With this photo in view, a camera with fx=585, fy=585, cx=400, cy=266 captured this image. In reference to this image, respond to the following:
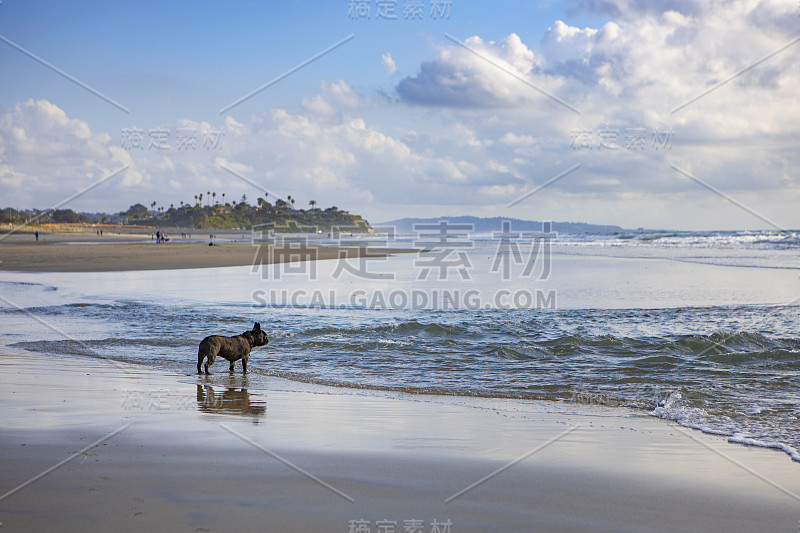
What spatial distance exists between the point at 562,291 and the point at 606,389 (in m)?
12.6

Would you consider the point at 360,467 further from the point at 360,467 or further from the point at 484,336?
the point at 484,336

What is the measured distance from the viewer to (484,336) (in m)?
12.1

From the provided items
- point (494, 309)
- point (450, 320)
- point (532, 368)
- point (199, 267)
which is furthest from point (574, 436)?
point (199, 267)

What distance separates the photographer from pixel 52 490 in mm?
3770

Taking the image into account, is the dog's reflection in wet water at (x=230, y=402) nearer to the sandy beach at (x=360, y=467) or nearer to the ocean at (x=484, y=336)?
the sandy beach at (x=360, y=467)

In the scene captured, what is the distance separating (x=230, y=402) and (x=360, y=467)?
2.82m

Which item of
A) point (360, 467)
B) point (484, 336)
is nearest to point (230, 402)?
point (360, 467)

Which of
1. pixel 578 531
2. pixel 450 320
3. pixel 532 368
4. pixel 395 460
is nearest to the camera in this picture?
pixel 578 531

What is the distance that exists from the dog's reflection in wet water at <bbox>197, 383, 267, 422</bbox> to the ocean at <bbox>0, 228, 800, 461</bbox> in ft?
2.04

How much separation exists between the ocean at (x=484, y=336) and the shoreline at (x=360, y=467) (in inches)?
46.5

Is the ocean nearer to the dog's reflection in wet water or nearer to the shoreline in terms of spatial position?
the dog's reflection in wet water

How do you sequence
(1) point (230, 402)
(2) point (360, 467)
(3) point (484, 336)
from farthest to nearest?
(3) point (484, 336) < (1) point (230, 402) < (2) point (360, 467)

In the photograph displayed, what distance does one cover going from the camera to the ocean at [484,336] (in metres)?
7.79

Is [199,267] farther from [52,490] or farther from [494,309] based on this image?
[52,490]
